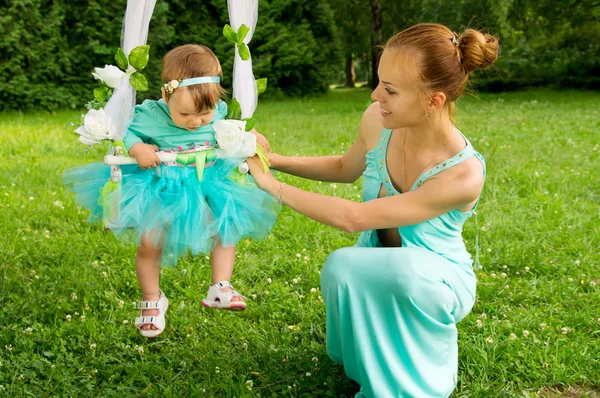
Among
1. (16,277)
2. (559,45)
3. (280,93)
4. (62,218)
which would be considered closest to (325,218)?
(16,277)

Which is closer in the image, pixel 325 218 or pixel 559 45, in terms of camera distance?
pixel 325 218

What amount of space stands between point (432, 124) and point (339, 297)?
2.73 feet

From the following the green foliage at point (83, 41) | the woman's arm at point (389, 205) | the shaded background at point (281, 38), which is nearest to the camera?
the woman's arm at point (389, 205)

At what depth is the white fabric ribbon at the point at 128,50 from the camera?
3.11 metres

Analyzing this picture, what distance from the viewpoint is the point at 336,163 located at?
3.44 m

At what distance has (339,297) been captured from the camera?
2721 millimetres

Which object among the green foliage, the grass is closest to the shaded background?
the green foliage

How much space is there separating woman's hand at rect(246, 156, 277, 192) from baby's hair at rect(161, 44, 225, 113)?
1.04 ft

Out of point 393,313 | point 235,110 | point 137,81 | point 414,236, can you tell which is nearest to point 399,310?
point 393,313

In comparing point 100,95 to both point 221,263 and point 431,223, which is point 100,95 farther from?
point 431,223

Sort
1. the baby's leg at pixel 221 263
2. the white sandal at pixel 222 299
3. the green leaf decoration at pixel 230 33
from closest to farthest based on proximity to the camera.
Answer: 1. the green leaf decoration at pixel 230 33
2. the white sandal at pixel 222 299
3. the baby's leg at pixel 221 263

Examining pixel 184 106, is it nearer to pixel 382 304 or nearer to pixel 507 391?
pixel 382 304

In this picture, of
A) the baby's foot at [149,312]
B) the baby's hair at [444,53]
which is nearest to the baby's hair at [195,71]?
the baby's hair at [444,53]

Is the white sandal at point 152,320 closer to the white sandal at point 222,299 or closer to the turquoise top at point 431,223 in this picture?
the white sandal at point 222,299
